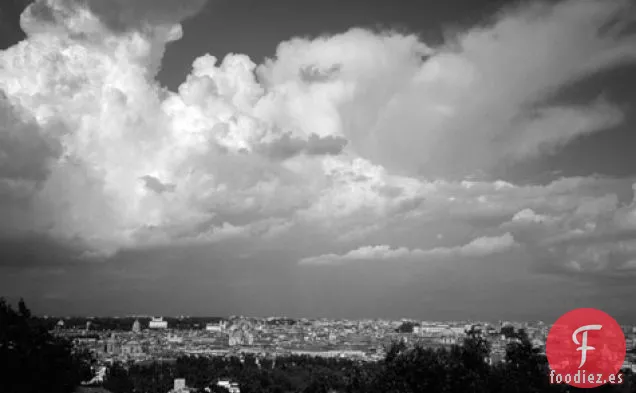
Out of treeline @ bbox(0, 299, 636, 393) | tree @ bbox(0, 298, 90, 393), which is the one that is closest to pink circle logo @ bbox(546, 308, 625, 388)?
treeline @ bbox(0, 299, 636, 393)

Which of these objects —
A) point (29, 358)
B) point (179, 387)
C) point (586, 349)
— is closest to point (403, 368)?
point (586, 349)

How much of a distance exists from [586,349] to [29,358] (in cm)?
2182

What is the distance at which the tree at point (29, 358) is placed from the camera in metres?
22.7

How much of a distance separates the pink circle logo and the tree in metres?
20.1

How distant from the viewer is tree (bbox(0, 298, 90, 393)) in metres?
22.7

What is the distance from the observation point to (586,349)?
Answer: 22.4 meters

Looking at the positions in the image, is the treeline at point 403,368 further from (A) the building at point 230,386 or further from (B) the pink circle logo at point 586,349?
(A) the building at point 230,386

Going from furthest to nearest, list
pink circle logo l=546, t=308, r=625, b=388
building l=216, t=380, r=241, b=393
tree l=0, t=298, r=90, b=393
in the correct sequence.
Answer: building l=216, t=380, r=241, b=393 < tree l=0, t=298, r=90, b=393 < pink circle logo l=546, t=308, r=625, b=388

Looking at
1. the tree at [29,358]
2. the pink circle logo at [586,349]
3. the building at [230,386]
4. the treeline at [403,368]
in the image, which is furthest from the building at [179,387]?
the pink circle logo at [586,349]

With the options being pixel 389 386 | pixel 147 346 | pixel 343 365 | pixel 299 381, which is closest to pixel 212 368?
pixel 299 381

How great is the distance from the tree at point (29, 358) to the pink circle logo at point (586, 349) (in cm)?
2009

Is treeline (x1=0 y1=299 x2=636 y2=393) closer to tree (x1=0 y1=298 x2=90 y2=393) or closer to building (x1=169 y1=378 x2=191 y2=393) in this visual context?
tree (x1=0 y1=298 x2=90 y2=393)

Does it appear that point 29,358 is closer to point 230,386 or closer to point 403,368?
point 403,368

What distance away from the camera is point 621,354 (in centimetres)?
2367
